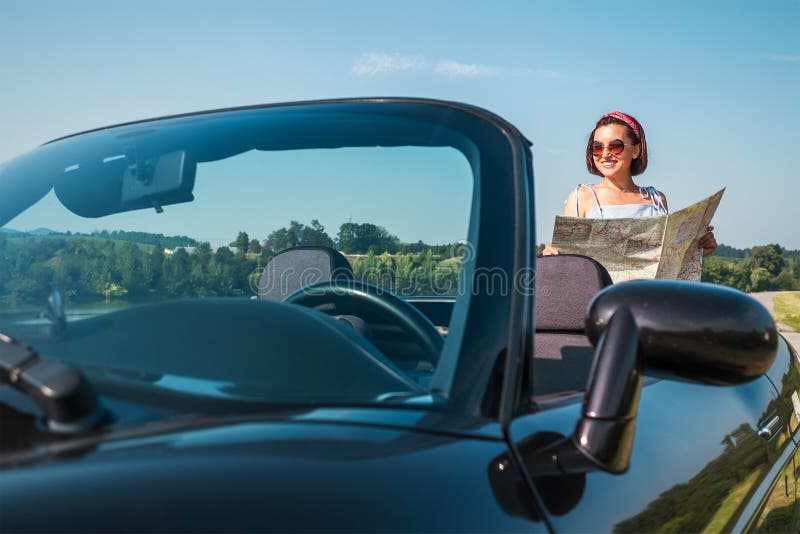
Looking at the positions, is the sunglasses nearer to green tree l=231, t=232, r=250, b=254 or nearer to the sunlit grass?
the sunlit grass

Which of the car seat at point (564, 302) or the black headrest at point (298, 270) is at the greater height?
the black headrest at point (298, 270)

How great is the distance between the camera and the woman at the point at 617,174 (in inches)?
178

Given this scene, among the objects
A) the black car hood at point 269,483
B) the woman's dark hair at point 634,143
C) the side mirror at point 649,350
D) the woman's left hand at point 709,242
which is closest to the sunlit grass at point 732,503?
the side mirror at point 649,350

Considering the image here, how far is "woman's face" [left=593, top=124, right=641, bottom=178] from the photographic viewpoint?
14.9ft

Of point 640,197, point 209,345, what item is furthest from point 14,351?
point 640,197

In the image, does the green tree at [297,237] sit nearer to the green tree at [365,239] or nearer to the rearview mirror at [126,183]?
the green tree at [365,239]

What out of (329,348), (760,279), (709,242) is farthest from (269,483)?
(760,279)

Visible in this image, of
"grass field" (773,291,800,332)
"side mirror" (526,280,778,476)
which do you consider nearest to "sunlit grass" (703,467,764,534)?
"side mirror" (526,280,778,476)

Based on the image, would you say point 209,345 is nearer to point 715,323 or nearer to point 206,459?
point 206,459

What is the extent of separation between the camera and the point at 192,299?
157 cm

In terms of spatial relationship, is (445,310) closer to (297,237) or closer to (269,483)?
(297,237)

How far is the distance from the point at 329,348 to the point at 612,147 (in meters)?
3.33

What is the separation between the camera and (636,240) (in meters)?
3.38

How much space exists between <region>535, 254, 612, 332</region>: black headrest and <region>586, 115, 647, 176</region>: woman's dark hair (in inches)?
67.7
